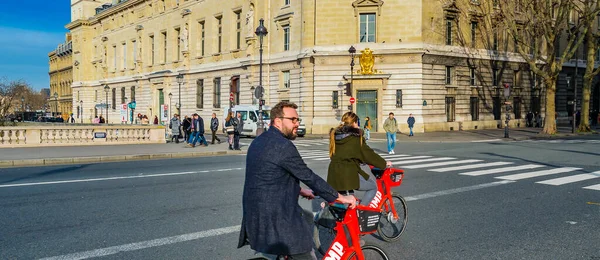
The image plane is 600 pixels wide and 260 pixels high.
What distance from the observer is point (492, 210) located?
8.70 metres

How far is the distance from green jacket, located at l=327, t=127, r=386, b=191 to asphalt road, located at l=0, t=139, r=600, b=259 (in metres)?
1.01

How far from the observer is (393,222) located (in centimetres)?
685

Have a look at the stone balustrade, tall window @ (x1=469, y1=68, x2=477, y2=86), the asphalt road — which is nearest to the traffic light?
tall window @ (x1=469, y1=68, x2=477, y2=86)

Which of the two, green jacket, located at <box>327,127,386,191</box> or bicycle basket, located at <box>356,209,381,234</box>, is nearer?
bicycle basket, located at <box>356,209,381,234</box>

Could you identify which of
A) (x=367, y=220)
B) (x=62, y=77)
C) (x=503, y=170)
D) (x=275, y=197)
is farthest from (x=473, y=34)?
(x=62, y=77)

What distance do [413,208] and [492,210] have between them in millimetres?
1306

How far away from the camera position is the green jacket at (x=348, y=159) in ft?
20.6

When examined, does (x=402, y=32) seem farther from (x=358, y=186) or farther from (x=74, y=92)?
(x=74, y=92)

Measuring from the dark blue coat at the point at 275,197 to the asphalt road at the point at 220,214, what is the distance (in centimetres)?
233

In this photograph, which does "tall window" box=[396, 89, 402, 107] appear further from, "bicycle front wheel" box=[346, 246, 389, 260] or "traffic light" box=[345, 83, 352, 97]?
"bicycle front wheel" box=[346, 246, 389, 260]

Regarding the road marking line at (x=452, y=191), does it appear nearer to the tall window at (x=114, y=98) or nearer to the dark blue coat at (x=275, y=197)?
the dark blue coat at (x=275, y=197)

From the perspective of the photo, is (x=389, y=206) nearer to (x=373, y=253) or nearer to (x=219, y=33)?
(x=373, y=253)

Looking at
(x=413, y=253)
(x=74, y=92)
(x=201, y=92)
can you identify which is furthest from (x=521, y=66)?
(x=74, y=92)

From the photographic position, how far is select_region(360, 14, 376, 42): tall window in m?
38.6
